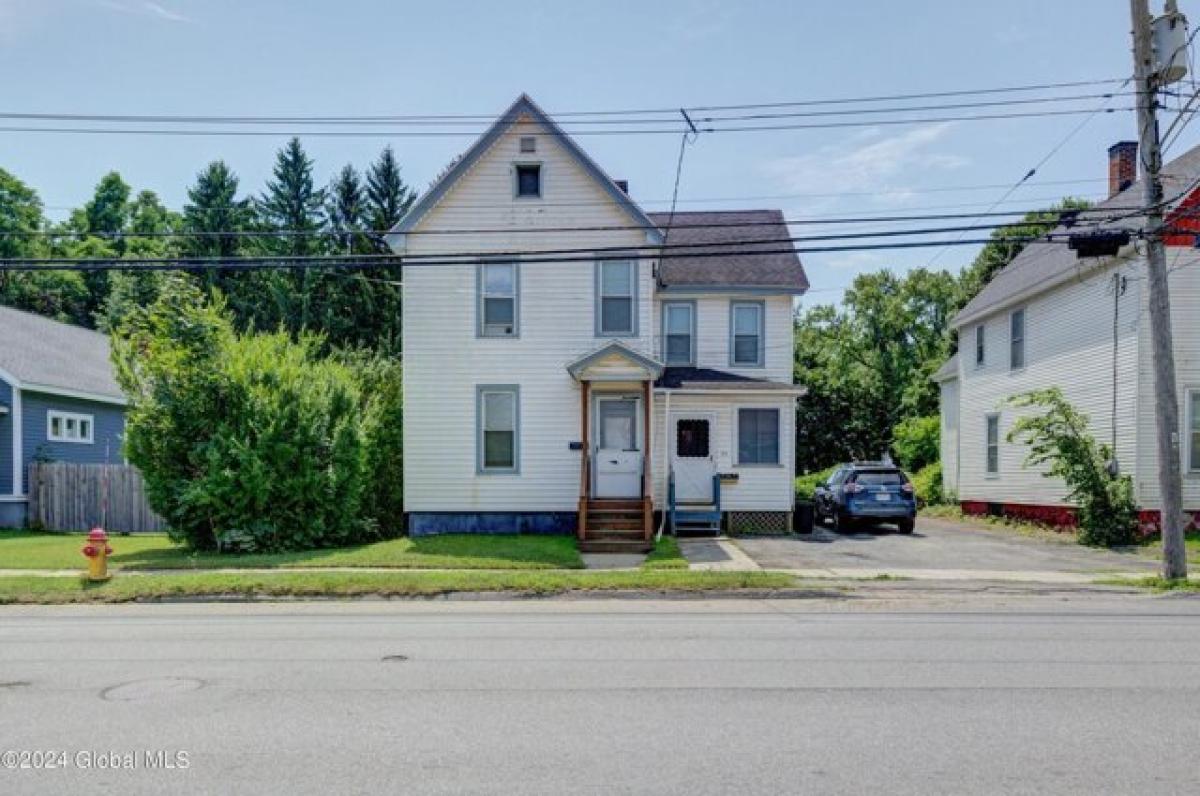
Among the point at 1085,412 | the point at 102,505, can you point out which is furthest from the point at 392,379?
the point at 1085,412

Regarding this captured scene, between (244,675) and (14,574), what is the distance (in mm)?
10207

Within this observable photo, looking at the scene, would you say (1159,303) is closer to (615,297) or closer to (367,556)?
(615,297)

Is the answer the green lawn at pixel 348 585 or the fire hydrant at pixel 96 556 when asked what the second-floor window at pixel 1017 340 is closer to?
the green lawn at pixel 348 585

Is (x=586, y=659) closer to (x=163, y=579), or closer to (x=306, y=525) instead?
(x=163, y=579)

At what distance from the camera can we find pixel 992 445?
27438mm

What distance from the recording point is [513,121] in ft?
65.7

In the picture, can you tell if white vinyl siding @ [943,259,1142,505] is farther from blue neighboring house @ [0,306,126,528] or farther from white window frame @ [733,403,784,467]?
blue neighboring house @ [0,306,126,528]

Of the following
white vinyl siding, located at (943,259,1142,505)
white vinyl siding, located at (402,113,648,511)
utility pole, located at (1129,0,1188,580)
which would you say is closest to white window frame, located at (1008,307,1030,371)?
white vinyl siding, located at (943,259,1142,505)

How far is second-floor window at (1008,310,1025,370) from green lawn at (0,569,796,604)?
15.9 m

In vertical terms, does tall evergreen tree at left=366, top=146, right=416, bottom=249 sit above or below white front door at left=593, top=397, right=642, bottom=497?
above

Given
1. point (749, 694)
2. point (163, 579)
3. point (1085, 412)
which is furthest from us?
point (1085, 412)

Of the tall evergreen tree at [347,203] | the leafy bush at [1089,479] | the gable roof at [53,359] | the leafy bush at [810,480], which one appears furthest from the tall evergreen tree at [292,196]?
the leafy bush at [1089,479]

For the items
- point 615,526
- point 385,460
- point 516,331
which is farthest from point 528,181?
point 615,526

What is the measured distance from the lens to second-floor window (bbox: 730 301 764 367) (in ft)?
74.9
